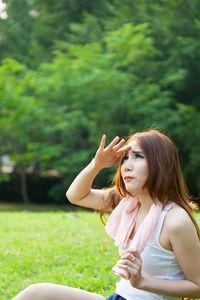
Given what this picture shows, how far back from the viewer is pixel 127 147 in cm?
182

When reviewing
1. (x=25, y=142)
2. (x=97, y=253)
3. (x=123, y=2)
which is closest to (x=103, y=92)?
(x=25, y=142)

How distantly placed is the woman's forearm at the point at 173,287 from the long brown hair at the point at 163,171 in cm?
22

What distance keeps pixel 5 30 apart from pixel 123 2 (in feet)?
17.9

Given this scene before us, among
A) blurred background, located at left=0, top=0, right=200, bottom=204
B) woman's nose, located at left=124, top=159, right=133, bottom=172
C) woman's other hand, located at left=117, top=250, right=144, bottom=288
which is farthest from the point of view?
blurred background, located at left=0, top=0, right=200, bottom=204

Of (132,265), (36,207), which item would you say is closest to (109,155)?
(132,265)

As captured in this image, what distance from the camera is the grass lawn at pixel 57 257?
3348 mm

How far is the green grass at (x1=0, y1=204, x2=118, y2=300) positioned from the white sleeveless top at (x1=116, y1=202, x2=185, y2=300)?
1362mm

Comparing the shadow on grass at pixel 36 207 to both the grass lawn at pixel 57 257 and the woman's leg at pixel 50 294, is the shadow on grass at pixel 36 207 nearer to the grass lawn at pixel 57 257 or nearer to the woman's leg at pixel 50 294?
the grass lawn at pixel 57 257

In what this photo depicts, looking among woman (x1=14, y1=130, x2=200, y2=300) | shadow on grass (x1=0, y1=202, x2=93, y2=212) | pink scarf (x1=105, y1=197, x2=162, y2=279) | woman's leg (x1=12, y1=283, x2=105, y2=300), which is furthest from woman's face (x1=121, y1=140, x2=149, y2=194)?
shadow on grass (x1=0, y1=202, x2=93, y2=212)

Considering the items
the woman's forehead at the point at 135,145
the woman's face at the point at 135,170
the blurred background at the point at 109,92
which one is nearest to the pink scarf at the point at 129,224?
the woman's face at the point at 135,170

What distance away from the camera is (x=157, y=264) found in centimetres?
169

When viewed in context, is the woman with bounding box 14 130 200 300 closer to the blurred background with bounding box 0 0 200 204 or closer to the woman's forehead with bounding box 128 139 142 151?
the woman's forehead with bounding box 128 139 142 151

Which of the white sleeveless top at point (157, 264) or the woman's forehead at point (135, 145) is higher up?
the woman's forehead at point (135, 145)

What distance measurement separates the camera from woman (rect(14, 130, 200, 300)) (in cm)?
159
